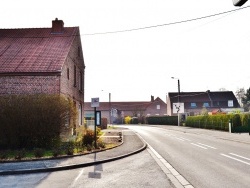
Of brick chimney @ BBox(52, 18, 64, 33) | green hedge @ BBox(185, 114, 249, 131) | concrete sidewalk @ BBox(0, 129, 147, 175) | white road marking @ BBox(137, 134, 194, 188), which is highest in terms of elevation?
brick chimney @ BBox(52, 18, 64, 33)

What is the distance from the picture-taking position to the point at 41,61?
759 inches

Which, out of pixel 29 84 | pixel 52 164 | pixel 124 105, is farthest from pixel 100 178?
pixel 124 105

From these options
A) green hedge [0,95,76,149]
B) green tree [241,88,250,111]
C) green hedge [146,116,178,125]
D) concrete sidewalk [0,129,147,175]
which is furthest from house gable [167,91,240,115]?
concrete sidewalk [0,129,147,175]

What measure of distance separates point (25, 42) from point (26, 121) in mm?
10312

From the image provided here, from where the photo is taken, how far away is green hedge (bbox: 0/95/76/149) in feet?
45.9

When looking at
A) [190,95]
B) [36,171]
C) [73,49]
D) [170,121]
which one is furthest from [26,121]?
[190,95]

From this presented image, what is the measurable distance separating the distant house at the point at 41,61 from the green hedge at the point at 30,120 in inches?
147

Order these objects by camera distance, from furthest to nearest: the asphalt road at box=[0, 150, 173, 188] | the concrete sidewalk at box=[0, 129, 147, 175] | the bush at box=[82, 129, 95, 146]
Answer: the bush at box=[82, 129, 95, 146]
the concrete sidewalk at box=[0, 129, 147, 175]
the asphalt road at box=[0, 150, 173, 188]

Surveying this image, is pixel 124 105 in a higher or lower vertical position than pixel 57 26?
lower

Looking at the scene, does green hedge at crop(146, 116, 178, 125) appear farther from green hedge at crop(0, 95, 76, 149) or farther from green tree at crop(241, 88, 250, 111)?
green hedge at crop(0, 95, 76, 149)

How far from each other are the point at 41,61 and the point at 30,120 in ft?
20.9

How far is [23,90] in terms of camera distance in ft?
59.5

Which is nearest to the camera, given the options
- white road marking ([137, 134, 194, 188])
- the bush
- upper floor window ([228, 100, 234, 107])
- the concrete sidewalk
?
white road marking ([137, 134, 194, 188])

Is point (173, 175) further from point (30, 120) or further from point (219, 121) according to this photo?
point (219, 121)
